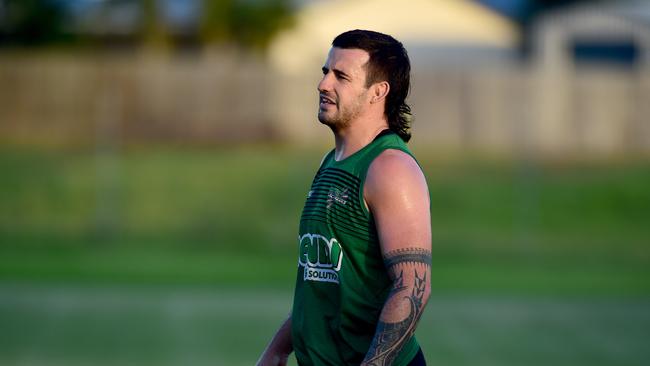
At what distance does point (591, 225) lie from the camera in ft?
75.1

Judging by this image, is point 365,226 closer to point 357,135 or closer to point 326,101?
point 357,135

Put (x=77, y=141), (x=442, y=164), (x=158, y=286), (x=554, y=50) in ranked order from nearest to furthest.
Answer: (x=158, y=286) < (x=442, y=164) < (x=77, y=141) < (x=554, y=50)

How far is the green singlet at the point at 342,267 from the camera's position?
4.15m

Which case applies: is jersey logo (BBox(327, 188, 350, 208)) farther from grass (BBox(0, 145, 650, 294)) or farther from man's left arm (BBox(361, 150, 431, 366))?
grass (BBox(0, 145, 650, 294))

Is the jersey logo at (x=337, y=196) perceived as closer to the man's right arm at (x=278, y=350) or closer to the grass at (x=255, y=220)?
the man's right arm at (x=278, y=350)

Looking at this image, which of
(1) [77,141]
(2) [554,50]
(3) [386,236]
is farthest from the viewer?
(2) [554,50]

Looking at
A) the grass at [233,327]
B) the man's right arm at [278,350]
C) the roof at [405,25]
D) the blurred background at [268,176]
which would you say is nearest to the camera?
the man's right arm at [278,350]

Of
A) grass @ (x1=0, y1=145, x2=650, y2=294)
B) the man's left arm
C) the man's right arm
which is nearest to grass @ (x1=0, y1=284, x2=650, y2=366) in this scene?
grass @ (x1=0, y1=145, x2=650, y2=294)

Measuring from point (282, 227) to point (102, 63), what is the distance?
11420mm

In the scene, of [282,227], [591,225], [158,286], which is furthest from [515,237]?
[158,286]

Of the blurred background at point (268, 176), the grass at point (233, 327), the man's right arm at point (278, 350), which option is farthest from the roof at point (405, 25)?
the man's right arm at point (278, 350)

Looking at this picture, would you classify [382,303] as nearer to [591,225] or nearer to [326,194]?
[326,194]

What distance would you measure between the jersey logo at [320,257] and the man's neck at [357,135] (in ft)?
1.03

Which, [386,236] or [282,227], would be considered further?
[282,227]
